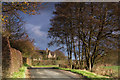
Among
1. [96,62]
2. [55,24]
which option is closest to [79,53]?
[96,62]

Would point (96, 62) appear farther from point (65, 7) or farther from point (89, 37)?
point (65, 7)

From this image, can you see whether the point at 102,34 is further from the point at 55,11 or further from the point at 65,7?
the point at 55,11

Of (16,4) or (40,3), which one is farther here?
(40,3)

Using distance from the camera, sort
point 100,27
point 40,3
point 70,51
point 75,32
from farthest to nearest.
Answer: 1. point 70,51
2. point 75,32
3. point 100,27
4. point 40,3

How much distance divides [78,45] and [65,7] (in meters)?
5.80

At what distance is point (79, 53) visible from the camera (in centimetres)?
1919

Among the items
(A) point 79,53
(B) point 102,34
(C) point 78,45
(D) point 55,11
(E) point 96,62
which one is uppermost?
(D) point 55,11

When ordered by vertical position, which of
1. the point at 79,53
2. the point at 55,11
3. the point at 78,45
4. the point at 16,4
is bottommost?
the point at 79,53

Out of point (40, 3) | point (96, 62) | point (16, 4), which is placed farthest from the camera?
point (96, 62)

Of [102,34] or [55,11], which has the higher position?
[55,11]

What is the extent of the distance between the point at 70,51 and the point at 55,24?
593 centimetres

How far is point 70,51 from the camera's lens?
21047mm

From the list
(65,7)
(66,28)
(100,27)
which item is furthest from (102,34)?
(65,7)

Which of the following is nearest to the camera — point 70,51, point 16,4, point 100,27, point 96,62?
point 16,4
